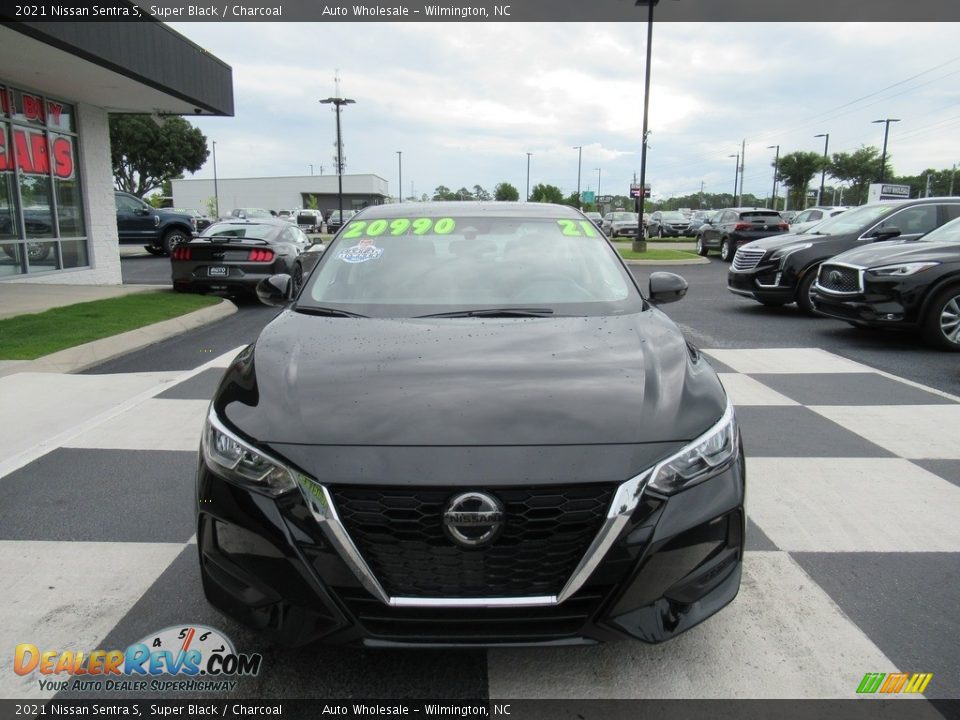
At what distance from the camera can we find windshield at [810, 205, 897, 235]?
33.6 ft

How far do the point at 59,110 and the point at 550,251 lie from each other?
44.2ft

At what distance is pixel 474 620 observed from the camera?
6.39 ft

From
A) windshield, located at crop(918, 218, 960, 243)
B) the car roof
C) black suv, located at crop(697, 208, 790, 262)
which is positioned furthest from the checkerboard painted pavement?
black suv, located at crop(697, 208, 790, 262)

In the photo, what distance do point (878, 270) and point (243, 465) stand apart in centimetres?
780

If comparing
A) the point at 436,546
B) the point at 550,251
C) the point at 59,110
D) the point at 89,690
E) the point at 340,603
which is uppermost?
the point at 59,110

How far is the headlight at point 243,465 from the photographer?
2021 mm

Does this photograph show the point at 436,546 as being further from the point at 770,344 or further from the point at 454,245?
the point at 770,344

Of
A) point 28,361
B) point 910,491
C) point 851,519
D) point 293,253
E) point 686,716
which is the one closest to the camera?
point 686,716

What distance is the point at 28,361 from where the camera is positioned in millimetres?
6574

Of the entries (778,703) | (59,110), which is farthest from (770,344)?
(59,110)

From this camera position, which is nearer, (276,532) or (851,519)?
(276,532)

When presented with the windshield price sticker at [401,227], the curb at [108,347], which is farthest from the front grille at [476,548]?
the curb at [108,347]

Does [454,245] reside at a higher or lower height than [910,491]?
higher

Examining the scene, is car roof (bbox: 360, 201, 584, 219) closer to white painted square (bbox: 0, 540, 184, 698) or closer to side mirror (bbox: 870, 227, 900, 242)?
white painted square (bbox: 0, 540, 184, 698)
